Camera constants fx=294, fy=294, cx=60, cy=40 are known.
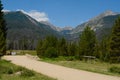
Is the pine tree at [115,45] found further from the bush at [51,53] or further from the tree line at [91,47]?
the bush at [51,53]

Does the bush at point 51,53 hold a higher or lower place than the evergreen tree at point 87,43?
lower

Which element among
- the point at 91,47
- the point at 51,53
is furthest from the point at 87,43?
the point at 51,53

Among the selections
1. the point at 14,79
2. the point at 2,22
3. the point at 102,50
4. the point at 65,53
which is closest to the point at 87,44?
the point at 102,50

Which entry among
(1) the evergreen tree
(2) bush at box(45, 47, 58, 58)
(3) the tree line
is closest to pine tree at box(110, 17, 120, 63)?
(3) the tree line

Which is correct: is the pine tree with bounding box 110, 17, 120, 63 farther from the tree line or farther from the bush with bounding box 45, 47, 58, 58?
the bush with bounding box 45, 47, 58, 58

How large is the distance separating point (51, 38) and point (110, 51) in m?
44.5

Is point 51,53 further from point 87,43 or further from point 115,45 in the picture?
point 87,43

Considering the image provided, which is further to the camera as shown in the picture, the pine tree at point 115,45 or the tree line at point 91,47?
the tree line at point 91,47

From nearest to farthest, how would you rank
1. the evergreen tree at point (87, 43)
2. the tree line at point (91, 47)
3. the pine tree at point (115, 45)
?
1. the pine tree at point (115, 45)
2. the tree line at point (91, 47)
3. the evergreen tree at point (87, 43)

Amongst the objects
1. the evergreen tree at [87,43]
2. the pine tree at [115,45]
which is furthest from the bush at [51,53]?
the evergreen tree at [87,43]

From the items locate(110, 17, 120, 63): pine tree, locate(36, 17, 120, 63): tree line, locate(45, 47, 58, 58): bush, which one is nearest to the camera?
locate(45, 47, 58, 58): bush

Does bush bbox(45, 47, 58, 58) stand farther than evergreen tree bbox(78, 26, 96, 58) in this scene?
No

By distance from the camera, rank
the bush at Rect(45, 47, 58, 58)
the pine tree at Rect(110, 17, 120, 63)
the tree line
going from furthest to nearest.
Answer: the tree line
the pine tree at Rect(110, 17, 120, 63)
the bush at Rect(45, 47, 58, 58)

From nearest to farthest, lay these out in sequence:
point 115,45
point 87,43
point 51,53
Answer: point 51,53, point 115,45, point 87,43
